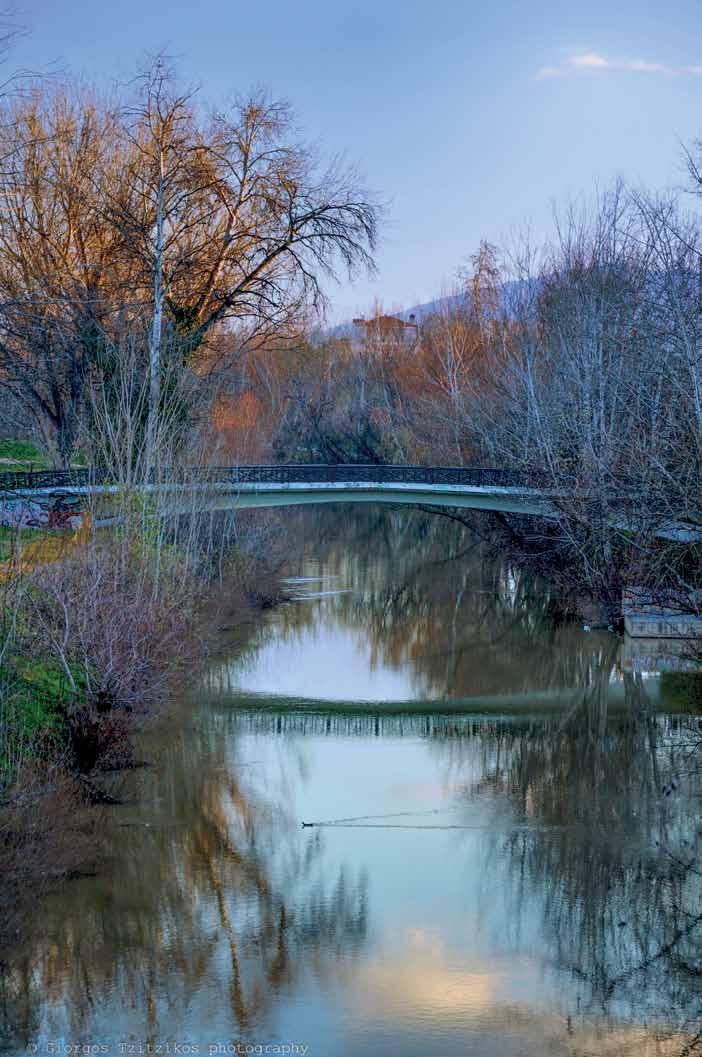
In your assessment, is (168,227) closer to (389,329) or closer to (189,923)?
(189,923)

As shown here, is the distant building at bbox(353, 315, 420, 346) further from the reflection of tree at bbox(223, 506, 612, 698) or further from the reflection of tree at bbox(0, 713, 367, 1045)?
the reflection of tree at bbox(0, 713, 367, 1045)

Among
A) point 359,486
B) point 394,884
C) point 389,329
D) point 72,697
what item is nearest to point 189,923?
point 394,884

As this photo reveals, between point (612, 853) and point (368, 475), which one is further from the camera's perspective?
point (368, 475)

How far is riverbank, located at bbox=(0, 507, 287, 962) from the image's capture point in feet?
39.8

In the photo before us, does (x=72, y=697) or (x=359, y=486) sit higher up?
(x=359, y=486)

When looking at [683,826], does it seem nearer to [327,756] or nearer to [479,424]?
[327,756]

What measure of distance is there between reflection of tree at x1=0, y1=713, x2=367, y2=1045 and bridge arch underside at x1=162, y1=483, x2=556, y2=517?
13.7 m

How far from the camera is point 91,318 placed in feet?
78.0

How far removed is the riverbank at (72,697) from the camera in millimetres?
12141

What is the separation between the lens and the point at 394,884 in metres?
13.1

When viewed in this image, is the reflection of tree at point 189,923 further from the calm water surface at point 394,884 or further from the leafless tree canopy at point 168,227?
the leafless tree canopy at point 168,227

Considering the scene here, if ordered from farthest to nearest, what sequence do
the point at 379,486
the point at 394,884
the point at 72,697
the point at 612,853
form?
the point at 379,486 < the point at 72,697 < the point at 612,853 < the point at 394,884

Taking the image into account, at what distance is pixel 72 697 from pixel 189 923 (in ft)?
13.3

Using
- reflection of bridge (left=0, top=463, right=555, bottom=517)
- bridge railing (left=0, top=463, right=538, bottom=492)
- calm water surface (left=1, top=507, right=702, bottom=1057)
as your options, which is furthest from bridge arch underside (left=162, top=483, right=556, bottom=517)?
calm water surface (left=1, top=507, right=702, bottom=1057)
